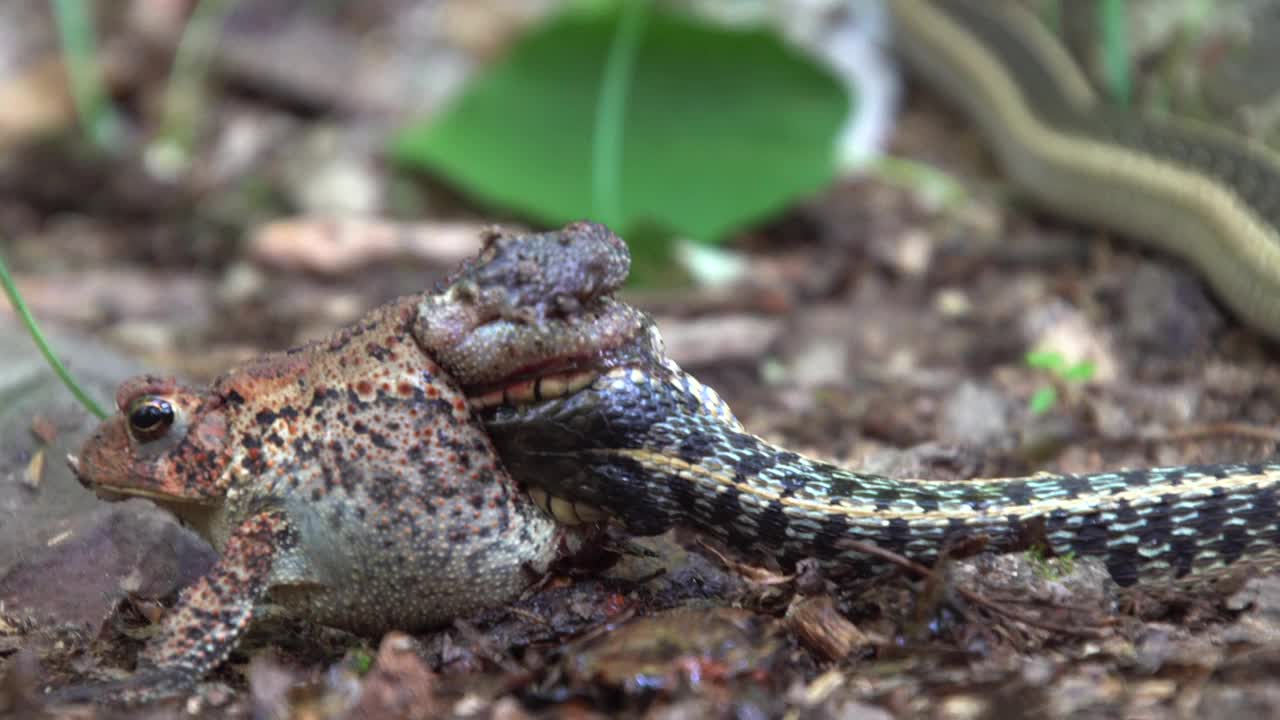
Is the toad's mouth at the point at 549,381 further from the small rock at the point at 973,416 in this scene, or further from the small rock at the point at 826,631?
the small rock at the point at 973,416

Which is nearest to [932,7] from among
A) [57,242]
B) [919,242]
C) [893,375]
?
[919,242]

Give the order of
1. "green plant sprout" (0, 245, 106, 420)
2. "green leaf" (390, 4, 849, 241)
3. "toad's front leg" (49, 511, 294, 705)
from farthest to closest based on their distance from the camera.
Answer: "green leaf" (390, 4, 849, 241) < "green plant sprout" (0, 245, 106, 420) < "toad's front leg" (49, 511, 294, 705)

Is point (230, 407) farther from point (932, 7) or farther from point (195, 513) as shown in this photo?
point (932, 7)

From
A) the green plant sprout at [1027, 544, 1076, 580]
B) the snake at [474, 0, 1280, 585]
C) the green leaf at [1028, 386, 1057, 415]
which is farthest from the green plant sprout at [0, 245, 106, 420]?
the green leaf at [1028, 386, 1057, 415]

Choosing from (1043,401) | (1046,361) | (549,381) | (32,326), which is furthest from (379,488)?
(1046,361)

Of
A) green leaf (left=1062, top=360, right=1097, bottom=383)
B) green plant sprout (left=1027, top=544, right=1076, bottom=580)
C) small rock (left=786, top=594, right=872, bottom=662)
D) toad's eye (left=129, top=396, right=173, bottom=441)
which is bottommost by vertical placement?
small rock (left=786, top=594, right=872, bottom=662)

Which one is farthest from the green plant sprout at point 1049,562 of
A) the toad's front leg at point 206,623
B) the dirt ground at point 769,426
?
the toad's front leg at point 206,623

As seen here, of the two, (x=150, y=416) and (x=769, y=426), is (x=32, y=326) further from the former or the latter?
(x=769, y=426)

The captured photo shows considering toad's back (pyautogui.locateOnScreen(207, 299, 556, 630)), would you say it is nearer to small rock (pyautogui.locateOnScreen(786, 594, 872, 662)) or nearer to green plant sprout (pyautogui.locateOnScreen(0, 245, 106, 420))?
small rock (pyautogui.locateOnScreen(786, 594, 872, 662))
